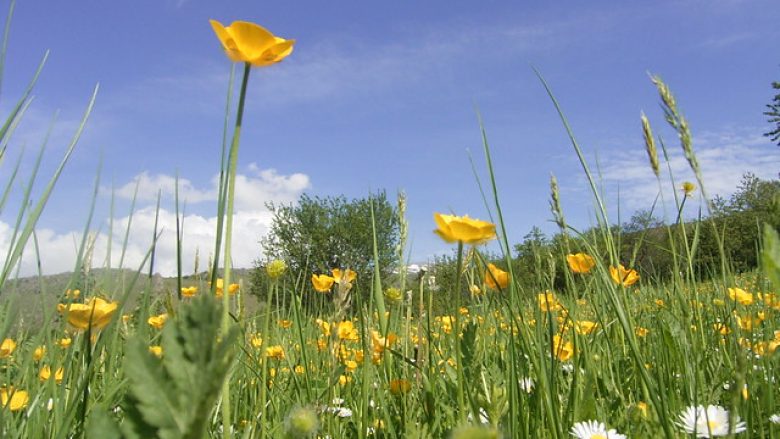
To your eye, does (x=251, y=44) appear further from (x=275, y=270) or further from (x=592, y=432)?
(x=592, y=432)

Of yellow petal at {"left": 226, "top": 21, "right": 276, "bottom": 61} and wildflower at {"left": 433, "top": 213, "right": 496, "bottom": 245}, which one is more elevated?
yellow petal at {"left": 226, "top": 21, "right": 276, "bottom": 61}

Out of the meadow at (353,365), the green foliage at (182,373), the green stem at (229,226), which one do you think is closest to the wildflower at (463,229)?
the meadow at (353,365)

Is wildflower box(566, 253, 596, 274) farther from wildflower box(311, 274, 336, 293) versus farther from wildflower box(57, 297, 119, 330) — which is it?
wildflower box(57, 297, 119, 330)

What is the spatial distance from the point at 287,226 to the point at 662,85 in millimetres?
31736

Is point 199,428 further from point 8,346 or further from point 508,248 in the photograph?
point 8,346

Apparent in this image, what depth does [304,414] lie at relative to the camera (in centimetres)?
85

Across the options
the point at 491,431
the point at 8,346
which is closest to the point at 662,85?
the point at 491,431

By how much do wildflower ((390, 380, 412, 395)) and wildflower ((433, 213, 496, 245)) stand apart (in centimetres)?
56

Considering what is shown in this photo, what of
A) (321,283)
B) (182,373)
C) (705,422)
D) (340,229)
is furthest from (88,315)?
(340,229)

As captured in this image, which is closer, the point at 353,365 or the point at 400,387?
the point at 400,387

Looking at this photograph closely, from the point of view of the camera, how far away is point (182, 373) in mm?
501

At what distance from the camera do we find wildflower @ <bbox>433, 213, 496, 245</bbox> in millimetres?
1087

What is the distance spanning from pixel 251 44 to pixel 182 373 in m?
0.59

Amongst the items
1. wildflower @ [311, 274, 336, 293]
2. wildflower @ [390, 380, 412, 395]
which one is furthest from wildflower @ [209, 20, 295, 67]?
wildflower @ [311, 274, 336, 293]
